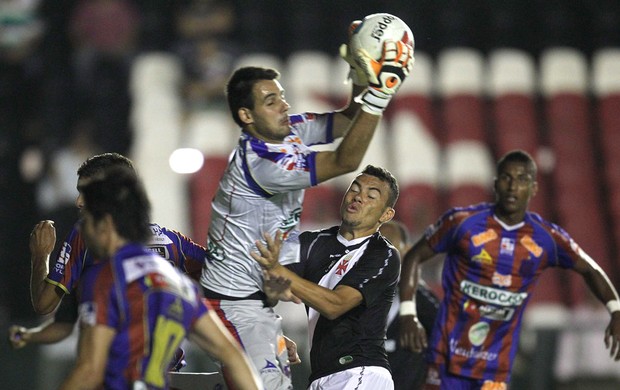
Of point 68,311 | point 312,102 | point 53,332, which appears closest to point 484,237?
point 68,311

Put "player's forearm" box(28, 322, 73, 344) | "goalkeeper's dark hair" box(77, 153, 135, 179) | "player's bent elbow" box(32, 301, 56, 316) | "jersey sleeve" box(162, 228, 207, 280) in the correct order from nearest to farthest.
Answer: "player's forearm" box(28, 322, 73, 344) → "goalkeeper's dark hair" box(77, 153, 135, 179) → "player's bent elbow" box(32, 301, 56, 316) → "jersey sleeve" box(162, 228, 207, 280)

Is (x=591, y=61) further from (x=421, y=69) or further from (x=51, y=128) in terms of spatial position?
(x=51, y=128)

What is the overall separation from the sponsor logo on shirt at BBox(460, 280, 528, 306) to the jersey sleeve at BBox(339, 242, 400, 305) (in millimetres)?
1399

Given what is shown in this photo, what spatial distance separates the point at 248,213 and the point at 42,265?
48.5 inches

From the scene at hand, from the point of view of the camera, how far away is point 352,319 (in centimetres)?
579

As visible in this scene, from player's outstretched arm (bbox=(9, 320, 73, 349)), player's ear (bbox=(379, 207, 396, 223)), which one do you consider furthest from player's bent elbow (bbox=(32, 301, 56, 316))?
player's ear (bbox=(379, 207, 396, 223))

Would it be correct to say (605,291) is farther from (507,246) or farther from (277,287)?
(277,287)

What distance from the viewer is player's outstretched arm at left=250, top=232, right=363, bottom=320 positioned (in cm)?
500

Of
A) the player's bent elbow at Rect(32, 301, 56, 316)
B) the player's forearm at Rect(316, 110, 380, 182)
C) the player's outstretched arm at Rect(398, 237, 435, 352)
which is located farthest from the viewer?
the player's outstretched arm at Rect(398, 237, 435, 352)

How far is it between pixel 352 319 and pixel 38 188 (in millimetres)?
7512

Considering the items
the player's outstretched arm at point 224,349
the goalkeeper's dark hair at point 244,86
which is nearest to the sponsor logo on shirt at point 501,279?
the goalkeeper's dark hair at point 244,86

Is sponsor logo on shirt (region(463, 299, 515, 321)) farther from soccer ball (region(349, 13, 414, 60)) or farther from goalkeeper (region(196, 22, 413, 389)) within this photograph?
soccer ball (region(349, 13, 414, 60))

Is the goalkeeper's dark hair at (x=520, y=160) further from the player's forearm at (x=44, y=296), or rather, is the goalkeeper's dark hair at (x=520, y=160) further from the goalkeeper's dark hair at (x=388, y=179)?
the player's forearm at (x=44, y=296)

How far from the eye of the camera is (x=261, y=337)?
5.42 metres
